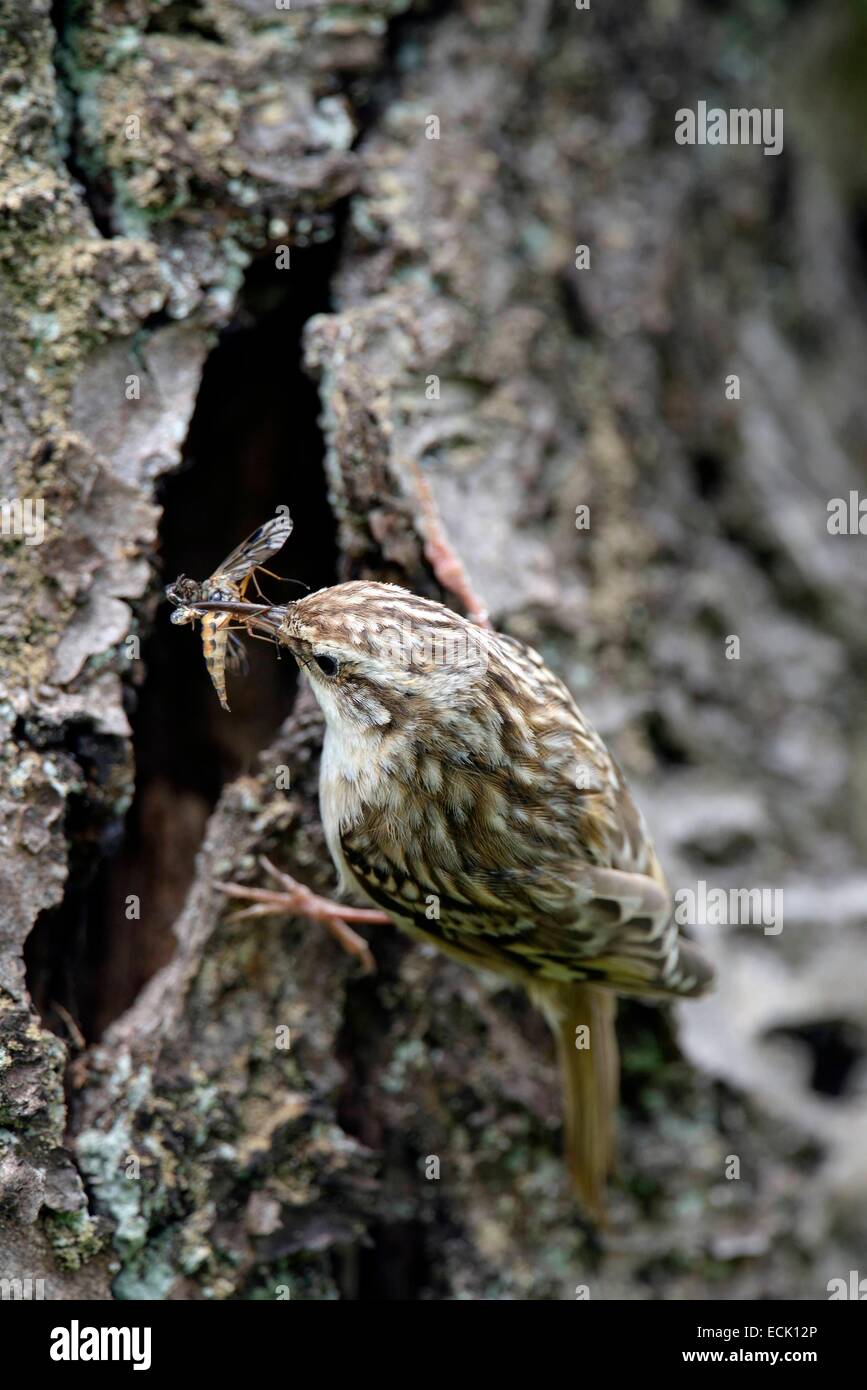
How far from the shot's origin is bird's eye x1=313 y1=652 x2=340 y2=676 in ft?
→ 7.84

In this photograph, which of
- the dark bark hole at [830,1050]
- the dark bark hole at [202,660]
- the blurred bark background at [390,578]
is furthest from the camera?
the dark bark hole at [830,1050]

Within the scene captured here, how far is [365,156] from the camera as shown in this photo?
2.85 m

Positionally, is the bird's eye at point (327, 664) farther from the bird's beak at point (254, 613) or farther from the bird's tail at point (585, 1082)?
the bird's tail at point (585, 1082)

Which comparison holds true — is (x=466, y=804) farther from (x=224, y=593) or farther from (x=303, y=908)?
(x=224, y=593)

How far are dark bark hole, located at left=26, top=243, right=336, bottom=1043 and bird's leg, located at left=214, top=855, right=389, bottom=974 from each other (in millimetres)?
152

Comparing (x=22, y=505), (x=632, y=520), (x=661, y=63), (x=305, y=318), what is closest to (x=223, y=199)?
(x=305, y=318)

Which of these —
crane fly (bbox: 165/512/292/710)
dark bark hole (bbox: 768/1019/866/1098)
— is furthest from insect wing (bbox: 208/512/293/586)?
dark bark hole (bbox: 768/1019/866/1098)

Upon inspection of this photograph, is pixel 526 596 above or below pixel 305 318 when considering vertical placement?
below

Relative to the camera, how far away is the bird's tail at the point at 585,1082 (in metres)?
2.80

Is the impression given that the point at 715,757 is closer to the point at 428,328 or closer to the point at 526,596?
the point at 526,596

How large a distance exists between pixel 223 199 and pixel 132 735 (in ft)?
3.40

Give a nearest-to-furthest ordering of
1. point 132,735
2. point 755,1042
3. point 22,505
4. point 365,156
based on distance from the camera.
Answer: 1. point 22,505
2. point 132,735
3. point 365,156
4. point 755,1042

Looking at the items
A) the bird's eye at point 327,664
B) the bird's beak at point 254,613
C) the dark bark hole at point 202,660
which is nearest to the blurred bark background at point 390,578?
the dark bark hole at point 202,660

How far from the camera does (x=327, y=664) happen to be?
7.90ft
